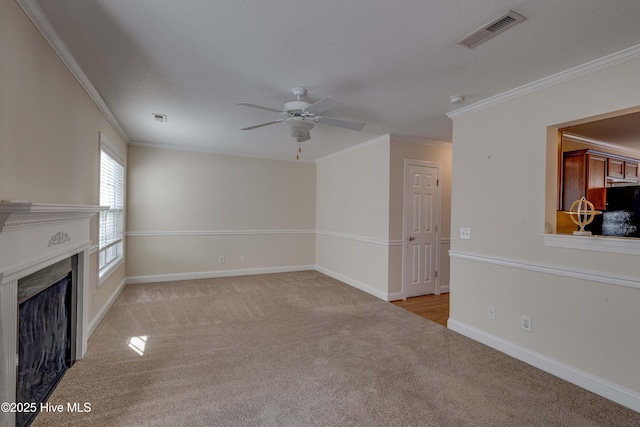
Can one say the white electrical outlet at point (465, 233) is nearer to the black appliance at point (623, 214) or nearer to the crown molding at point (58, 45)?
the black appliance at point (623, 214)

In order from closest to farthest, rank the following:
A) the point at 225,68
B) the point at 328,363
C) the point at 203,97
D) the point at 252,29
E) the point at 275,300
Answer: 1. the point at 252,29
2. the point at 225,68
3. the point at 328,363
4. the point at 203,97
5. the point at 275,300

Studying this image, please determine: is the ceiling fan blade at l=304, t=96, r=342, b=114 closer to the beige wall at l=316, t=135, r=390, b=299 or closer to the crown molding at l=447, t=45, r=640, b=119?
the crown molding at l=447, t=45, r=640, b=119

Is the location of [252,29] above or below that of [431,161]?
above

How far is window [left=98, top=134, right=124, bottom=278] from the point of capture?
379cm

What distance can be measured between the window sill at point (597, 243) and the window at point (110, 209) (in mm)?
4505

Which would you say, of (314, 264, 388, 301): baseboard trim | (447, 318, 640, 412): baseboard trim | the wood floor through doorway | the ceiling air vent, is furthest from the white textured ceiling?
(314, 264, 388, 301): baseboard trim

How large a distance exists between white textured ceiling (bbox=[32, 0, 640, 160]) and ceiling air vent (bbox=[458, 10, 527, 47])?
0.12 feet

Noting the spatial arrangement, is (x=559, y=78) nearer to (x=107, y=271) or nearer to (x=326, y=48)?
(x=326, y=48)

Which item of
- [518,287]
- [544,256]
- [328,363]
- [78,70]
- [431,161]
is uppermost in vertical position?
[78,70]

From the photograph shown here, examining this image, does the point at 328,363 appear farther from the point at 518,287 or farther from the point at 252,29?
the point at 252,29

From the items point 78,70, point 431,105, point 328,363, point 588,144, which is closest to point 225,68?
point 78,70

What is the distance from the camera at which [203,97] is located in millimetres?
3148

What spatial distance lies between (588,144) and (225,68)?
464 centimetres

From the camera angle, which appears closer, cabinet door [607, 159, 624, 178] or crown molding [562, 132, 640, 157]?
cabinet door [607, 159, 624, 178]
